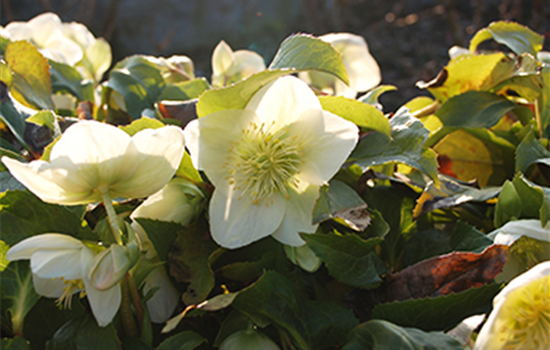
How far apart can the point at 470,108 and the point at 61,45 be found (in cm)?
62

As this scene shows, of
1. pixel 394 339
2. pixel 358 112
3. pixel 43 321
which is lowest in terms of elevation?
pixel 43 321

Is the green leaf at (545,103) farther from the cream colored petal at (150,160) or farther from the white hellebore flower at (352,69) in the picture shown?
the cream colored petal at (150,160)

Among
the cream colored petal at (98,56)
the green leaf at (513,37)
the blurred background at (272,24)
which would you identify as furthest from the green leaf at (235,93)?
the blurred background at (272,24)

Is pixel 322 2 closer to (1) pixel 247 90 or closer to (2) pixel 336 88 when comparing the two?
(2) pixel 336 88

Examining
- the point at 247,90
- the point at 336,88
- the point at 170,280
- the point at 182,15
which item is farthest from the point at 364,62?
the point at 182,15

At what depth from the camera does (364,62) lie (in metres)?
0.72

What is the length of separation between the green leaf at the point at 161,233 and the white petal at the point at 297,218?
0.30 ft

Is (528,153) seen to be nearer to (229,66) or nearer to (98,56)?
(229,66)

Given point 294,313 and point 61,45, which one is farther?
point 61,45

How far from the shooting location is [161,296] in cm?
46

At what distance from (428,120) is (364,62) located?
0.15m

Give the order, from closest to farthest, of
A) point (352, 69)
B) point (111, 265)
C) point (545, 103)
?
1. point (111, 265)
2. point (545, 103)
3. point (352, 69)

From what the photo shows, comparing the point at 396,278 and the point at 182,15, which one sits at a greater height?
the point at 396,278

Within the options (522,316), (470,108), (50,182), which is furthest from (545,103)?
(50,182)
